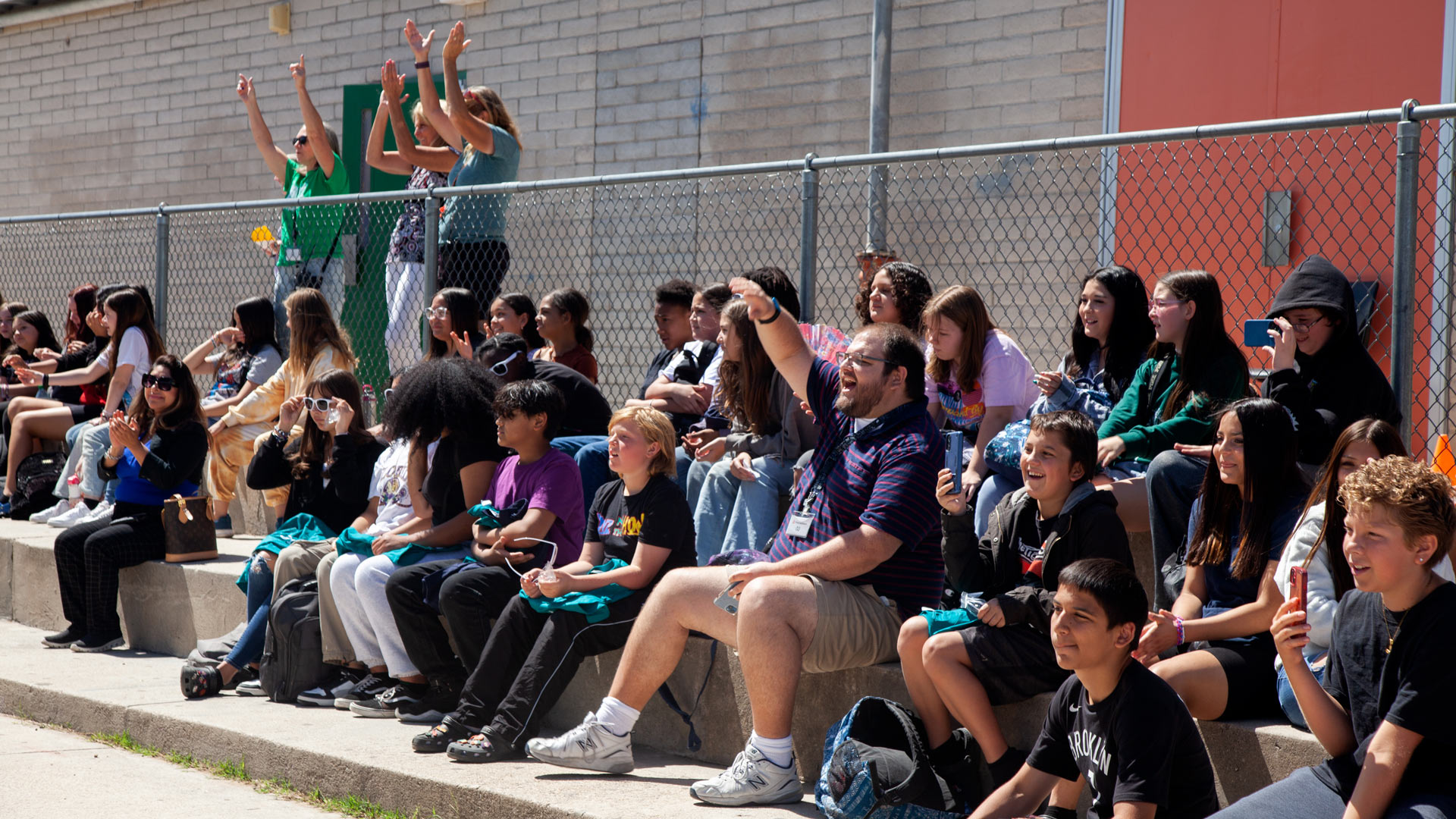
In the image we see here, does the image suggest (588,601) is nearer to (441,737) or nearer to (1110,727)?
(441,737)

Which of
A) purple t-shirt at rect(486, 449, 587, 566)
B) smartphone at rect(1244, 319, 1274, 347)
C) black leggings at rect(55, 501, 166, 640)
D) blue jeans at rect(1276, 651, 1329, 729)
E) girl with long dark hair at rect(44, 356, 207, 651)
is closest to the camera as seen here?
blue jeans at rect(1276, 651, 1329, 729)

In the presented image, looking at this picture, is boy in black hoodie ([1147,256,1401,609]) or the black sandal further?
the black sandal

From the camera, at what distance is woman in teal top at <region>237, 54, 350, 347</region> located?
8.45 m

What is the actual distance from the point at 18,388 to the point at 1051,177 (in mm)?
7114

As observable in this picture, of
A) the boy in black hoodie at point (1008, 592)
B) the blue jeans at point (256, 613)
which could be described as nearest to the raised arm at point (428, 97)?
the blue jeans at point (256, 613)

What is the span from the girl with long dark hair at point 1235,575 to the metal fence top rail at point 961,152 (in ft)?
A: 3.64

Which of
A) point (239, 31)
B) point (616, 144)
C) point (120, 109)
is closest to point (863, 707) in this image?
point (616, 144)

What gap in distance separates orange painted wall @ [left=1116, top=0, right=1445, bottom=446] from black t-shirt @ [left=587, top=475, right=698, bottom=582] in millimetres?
2933

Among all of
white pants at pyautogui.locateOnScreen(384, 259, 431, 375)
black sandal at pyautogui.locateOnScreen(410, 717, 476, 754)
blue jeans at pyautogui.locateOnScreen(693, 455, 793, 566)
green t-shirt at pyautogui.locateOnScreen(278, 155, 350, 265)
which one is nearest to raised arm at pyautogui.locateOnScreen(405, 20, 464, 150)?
white pants at pyautogui.locateOnScreen(384, 259, 431, 375)

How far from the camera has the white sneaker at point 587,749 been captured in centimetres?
466

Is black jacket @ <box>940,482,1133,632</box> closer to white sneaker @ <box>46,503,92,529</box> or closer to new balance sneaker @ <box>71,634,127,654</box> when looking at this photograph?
new balance sneaker @ <box>71,634,127,654</box>

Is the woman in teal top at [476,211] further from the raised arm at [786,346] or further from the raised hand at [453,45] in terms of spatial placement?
the raised arm at [786,346]

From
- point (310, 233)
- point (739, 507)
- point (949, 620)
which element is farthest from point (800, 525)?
point (310, 233)

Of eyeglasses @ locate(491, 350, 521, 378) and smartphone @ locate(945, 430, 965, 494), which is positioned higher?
eyeglasses @ locate(491, 350, 521, 378)
